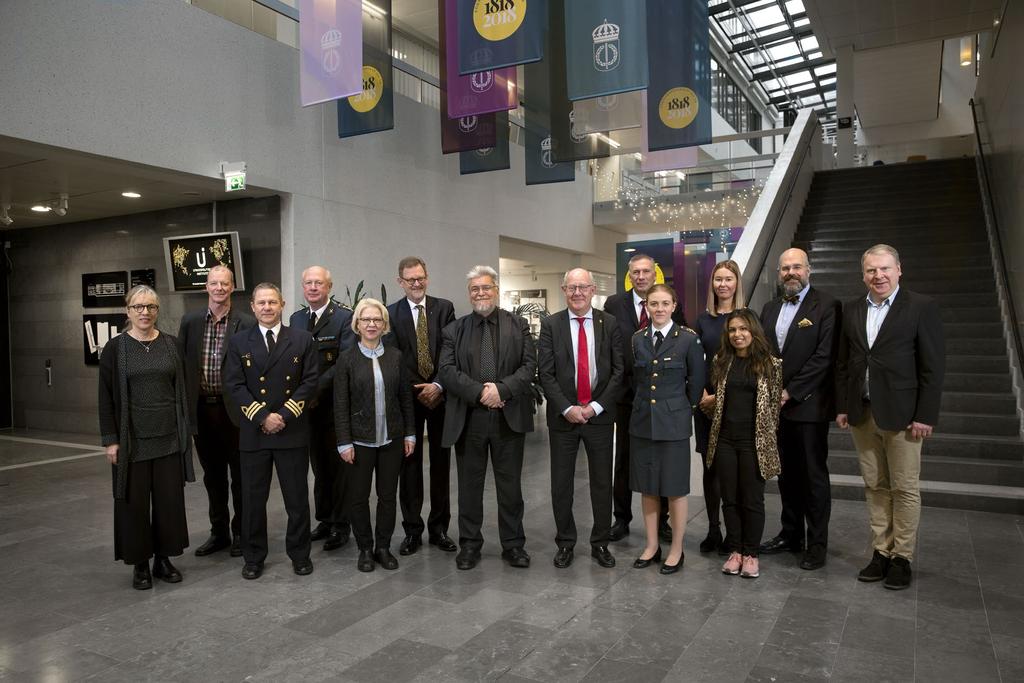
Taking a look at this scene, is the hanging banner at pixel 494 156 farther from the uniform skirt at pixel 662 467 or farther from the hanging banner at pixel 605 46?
the uniform skirt at pixel 662 467

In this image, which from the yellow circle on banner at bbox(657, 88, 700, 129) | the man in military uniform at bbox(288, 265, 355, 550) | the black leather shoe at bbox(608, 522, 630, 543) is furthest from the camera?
the yellow circle on banner at bbox(657, 88, 700, 129)

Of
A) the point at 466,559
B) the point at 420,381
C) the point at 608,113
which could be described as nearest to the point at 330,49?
the point at 608,113

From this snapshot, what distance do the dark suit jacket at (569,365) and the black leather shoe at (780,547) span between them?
4.02 ft

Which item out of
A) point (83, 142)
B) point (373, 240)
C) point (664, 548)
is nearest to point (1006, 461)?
point (664, 548)

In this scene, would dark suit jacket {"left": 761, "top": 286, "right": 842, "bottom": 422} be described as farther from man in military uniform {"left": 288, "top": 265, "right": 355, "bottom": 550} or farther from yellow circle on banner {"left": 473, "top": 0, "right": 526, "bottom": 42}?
yellow circle on banner {"left": 473, "top": 0, "right": 526, "bottom": 42}

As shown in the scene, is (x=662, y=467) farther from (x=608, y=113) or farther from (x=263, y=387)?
(x=608, y=113)

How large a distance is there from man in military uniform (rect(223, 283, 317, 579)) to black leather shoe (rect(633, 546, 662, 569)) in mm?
1868

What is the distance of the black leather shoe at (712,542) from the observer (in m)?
4.32

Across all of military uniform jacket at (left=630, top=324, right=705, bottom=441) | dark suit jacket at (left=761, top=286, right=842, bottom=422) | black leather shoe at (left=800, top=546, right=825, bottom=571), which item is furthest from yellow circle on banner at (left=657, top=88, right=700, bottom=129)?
black leather shoe at (left=800, top=546, right=825, bottom=571)

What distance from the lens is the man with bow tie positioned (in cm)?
403

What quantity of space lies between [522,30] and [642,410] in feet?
11.2

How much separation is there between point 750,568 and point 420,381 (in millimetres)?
2177

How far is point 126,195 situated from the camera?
322 inches

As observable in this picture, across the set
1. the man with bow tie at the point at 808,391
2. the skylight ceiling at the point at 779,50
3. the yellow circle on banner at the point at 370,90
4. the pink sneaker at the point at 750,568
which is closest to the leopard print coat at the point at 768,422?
the man with bow tie at the point at 808,391
